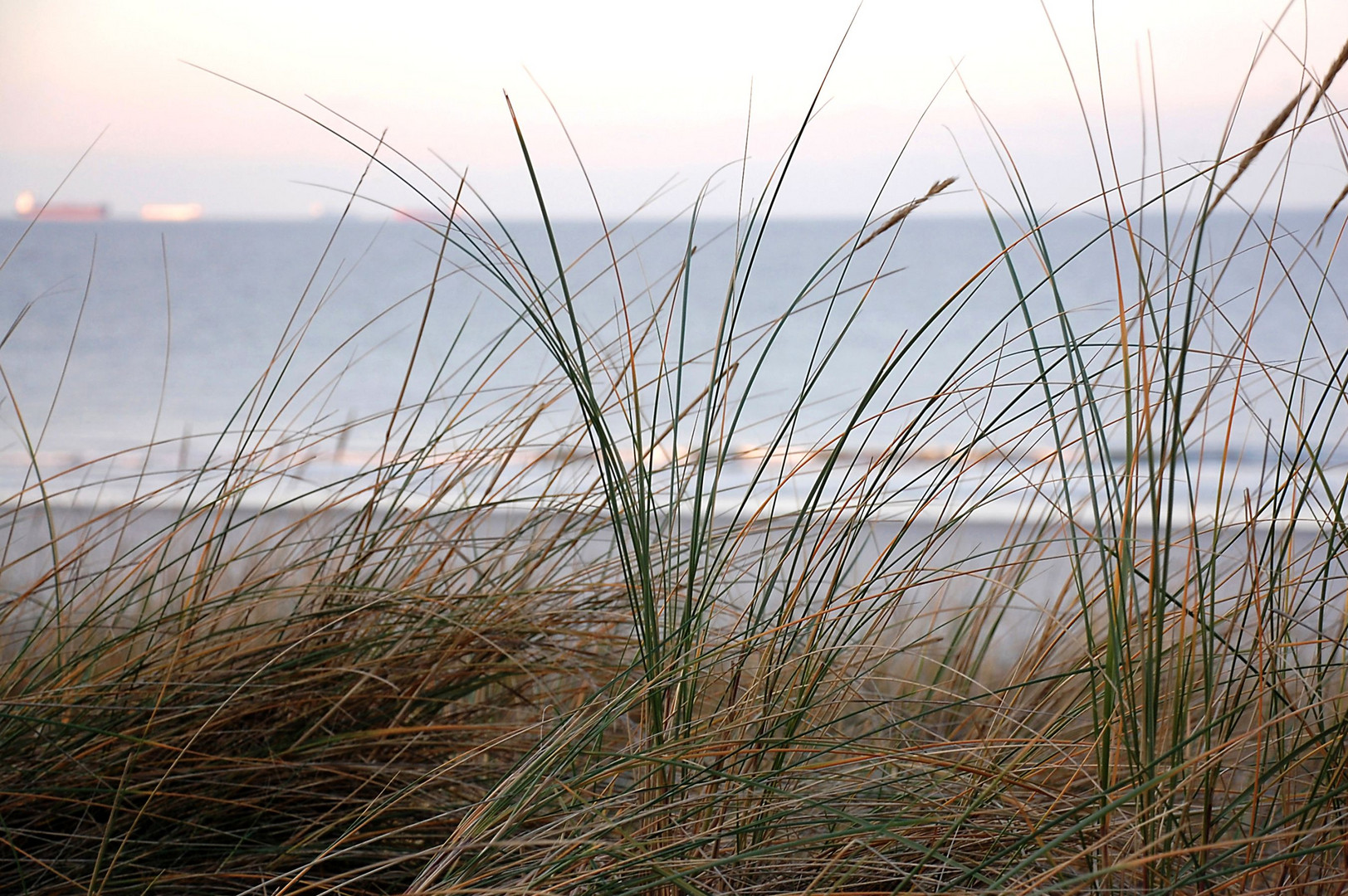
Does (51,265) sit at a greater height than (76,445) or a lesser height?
greater

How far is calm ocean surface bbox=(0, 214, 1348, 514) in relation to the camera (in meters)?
5.11

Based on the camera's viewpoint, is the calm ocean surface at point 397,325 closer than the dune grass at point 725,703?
No

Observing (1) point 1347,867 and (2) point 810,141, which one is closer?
(1) point 1347,867

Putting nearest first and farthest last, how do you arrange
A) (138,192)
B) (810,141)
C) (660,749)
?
(660,749) → (810,141) → (138,192)

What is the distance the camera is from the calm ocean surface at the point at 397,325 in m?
5.11

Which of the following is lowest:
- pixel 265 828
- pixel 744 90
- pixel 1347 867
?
pixel 265 828

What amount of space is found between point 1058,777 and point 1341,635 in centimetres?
27

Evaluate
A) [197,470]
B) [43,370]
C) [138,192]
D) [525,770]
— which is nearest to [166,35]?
[197,470]

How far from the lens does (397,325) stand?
481 inches

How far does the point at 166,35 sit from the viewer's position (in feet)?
15.5

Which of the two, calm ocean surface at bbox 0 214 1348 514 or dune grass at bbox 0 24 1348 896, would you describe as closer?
dune grass at bbox 0 24 1348 896

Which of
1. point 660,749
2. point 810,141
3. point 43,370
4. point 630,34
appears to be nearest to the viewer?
point 660,749

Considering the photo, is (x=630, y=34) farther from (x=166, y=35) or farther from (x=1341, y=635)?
(x=1341, y=635)

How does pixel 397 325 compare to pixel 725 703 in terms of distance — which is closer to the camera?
pixel 725 703
